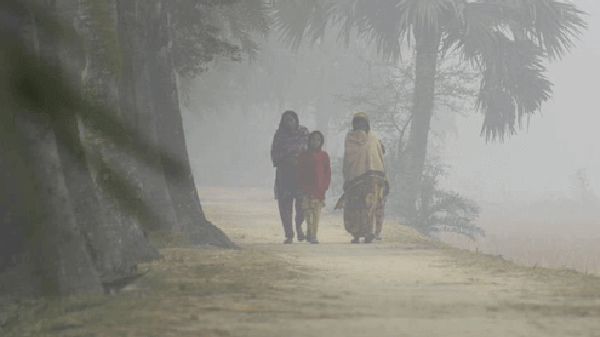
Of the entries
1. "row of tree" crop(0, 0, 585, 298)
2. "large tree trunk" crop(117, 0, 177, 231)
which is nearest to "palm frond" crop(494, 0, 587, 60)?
"row of tree" crop(0, 0, 585, 298)

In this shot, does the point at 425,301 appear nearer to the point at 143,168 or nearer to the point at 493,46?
the point at 143,168

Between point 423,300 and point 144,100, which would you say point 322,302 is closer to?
point 423,300

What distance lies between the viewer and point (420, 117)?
25562 mm

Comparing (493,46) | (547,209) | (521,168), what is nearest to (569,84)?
(521,168)

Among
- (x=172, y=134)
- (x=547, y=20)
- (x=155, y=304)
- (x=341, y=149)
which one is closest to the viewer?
(x=155, y=304)

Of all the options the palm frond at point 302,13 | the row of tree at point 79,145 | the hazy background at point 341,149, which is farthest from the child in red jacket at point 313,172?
the palm frond at point 302,13

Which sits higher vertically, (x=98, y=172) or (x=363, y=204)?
(x=363, y=204)

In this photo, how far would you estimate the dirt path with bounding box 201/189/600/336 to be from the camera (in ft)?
18.5

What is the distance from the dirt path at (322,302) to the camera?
18.6ft

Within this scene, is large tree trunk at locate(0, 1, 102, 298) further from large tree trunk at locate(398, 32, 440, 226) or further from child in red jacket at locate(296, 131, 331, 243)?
large tree trunk at locate(398, 32, 440, 226)

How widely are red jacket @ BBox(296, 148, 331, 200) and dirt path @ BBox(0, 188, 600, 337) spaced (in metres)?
3.75

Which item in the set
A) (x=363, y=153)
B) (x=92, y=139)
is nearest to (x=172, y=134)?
(x=363, y=153)

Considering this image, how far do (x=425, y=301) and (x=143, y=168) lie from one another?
5.63m

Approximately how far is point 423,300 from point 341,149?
63.7 metres
